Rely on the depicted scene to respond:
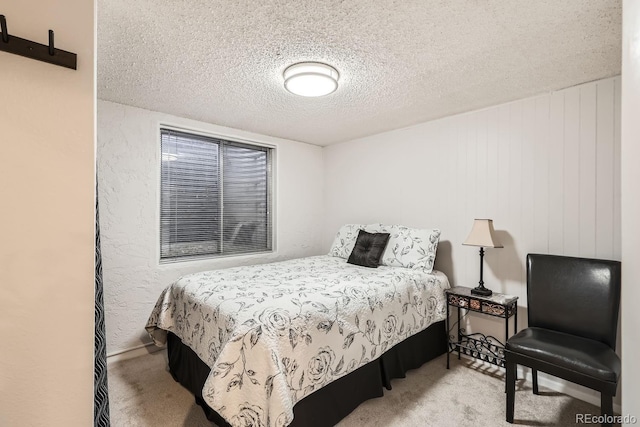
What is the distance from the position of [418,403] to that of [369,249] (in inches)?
55.7

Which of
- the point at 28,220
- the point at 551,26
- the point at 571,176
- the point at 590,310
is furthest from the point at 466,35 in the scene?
the point at 28,220

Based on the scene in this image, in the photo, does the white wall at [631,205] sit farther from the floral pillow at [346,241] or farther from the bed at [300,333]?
the floral pillow at [346,241]

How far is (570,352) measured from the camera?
5.58 feet

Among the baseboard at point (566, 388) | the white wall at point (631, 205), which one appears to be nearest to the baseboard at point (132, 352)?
the baseboard at point (566, 388)

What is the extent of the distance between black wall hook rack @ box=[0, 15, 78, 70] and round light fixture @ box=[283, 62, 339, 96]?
1.29m

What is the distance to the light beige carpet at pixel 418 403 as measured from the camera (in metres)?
1.87

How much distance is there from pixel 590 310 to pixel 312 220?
10.1 feet

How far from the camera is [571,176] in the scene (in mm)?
2281

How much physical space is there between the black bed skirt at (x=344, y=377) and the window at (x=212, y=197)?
3.79 ft

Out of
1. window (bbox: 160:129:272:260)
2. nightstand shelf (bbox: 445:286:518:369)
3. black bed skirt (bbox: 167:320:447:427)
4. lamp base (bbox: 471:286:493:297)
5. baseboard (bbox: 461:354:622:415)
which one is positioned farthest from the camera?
window (bbox: 160:129:272:260)

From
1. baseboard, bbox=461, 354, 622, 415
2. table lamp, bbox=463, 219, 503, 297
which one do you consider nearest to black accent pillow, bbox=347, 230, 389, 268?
table lamp, bbox=463, 219, 503, 297

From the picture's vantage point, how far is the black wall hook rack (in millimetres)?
807

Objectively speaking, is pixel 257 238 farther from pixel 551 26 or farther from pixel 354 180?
pixel 551 26

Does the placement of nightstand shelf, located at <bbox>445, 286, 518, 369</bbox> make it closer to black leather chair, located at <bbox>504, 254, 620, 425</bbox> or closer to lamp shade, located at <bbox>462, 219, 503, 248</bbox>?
black leather chair, located at <bbox>504, 254, 620, 425</bbox>
